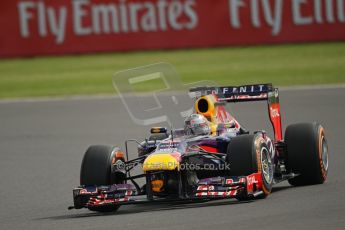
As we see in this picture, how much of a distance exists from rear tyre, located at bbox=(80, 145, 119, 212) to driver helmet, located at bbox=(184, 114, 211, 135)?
3.01 ft

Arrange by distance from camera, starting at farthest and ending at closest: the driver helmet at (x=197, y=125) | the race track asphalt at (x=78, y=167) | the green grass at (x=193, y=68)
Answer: the green grass at (x=193, y=68) < the driver helmet at (x=197, y=125) < the race track asphalt at (x=78, y=167)

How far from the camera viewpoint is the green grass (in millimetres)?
23406

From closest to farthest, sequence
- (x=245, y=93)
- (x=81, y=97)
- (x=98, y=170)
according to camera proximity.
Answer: (x=98, y=170) < (x=245, y=93) < (x=81, y=97)

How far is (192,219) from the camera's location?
29.1 feet

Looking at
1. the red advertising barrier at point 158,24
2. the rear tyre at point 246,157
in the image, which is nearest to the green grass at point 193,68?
the red advertising barrier at point 158,24

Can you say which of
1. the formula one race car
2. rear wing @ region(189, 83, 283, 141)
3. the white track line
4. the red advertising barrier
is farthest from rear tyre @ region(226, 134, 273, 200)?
the red advertising barrier

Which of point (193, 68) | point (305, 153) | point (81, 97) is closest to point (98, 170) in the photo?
point (305, 153)

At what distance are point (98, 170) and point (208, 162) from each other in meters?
1.14

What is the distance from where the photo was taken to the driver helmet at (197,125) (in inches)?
413

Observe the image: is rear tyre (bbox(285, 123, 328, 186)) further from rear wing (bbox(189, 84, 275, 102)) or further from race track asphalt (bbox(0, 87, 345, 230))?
rear wing (bbox(189, 84, 275, 102))

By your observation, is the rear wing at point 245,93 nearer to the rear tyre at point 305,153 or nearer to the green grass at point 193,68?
the rear tyre at point 305,153

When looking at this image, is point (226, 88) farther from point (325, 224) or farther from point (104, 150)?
point (325, 224)

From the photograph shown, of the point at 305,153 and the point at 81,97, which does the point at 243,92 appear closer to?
the point at 305,153

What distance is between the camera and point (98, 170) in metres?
10.1
